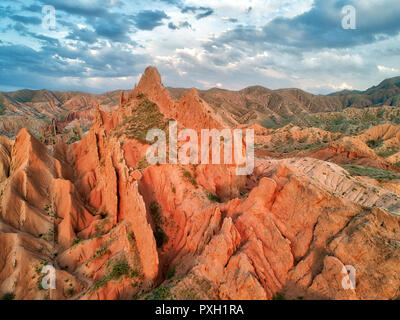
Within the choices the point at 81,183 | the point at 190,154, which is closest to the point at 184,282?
the point at 190,154

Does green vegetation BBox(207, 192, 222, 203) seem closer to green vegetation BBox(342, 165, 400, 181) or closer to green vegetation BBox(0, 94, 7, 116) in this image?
green vegetation BBox(342, 165, 400, 181)

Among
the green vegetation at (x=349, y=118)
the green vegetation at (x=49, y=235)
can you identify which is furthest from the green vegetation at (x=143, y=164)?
the green vegetation at (x=349, y=118)

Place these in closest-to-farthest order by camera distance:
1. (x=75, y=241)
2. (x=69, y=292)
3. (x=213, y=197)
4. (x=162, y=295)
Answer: (x=162, y=295) < (x=69, y=292) < (x=75, y=241) < (x=213, y=197)

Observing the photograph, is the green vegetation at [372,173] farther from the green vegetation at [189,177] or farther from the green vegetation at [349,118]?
the green vegetation at [349,118]

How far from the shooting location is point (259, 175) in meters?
31.0

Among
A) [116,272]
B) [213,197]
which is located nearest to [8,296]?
[116,272]

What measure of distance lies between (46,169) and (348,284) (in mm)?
30635

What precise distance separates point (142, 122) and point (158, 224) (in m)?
16.0

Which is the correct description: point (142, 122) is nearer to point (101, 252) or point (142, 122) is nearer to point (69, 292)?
point (101, 252)

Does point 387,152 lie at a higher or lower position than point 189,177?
lower

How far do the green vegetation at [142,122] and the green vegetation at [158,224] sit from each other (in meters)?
9.37

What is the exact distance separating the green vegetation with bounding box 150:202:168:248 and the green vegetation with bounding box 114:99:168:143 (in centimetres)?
937

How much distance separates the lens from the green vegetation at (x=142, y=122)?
29806 millimetres

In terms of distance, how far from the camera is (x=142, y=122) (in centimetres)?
3216
